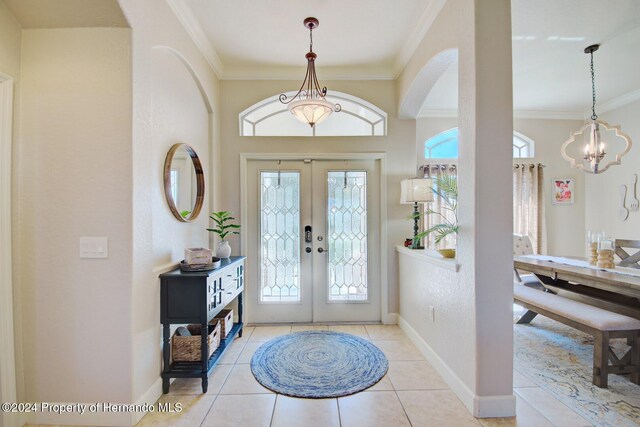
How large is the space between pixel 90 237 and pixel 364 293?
9.31 ft

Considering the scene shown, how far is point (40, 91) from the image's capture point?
1886 millimetres

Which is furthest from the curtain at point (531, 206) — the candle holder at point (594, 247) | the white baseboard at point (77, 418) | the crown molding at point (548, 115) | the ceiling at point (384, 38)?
the white baseboard at point (77, 418)

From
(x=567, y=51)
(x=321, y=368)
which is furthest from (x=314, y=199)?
(x=567, y=51)

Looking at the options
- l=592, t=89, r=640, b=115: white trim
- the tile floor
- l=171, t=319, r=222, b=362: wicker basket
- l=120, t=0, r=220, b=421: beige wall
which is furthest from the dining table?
l=120, t=0, r=220, b=421: beige wall

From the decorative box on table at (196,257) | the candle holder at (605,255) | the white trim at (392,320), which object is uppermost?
the decorative box on table at (196,257)

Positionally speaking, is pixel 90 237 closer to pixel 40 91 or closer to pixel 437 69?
pixel 40 91

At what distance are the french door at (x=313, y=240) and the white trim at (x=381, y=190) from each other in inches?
2.7

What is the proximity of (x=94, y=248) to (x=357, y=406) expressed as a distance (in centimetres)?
207

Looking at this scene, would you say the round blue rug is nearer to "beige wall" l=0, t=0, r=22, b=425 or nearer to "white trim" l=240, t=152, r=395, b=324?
"white trim" l=240, t=152, r=395, b=324

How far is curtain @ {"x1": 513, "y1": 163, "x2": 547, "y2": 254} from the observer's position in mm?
Result: 4688

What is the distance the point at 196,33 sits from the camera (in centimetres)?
275

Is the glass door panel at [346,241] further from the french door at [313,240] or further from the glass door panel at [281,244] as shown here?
the glass door panel at [281,244]

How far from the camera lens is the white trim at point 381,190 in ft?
11.5

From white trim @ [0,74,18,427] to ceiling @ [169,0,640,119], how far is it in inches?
54.8
